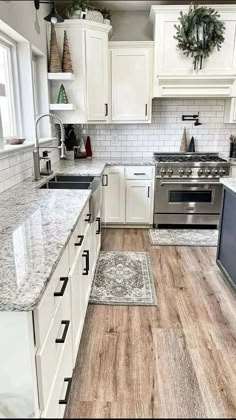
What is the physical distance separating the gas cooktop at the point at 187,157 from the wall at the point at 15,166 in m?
1.79

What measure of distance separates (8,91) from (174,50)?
6.66 feet

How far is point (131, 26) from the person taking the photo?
13.2 feet

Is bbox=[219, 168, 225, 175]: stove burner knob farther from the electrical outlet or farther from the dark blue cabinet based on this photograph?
the electrical outlet

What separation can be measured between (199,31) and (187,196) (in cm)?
190

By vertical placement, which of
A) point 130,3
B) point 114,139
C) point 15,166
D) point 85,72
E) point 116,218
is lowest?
point 116,218

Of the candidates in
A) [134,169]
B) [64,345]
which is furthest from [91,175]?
[64,345]

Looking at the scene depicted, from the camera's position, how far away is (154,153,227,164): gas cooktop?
4.06 meters

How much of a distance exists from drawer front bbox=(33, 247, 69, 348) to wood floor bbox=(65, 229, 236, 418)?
384 millimetres

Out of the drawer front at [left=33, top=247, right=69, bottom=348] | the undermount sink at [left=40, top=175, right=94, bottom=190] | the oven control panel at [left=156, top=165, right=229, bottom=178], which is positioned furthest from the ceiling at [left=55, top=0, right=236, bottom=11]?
the drawer front at [left=33, top=247, right=69, bottom=348]

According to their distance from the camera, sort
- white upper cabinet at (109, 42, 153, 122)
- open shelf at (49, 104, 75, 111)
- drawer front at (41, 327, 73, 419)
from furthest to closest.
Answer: white upper cabinet at (109, 42, 153, 122), open shelf at (49, 104, 75, 111), drawer front at (41, 327, 73, 419)

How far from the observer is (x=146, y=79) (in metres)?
3.87

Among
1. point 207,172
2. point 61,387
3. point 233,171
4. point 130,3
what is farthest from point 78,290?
point 130,3

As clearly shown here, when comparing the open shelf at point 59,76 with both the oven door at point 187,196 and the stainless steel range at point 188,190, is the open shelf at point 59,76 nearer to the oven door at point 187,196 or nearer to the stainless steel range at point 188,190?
the stainless steel range at point 188,190

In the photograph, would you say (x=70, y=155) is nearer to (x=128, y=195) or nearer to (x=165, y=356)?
(x=128, y=195)
